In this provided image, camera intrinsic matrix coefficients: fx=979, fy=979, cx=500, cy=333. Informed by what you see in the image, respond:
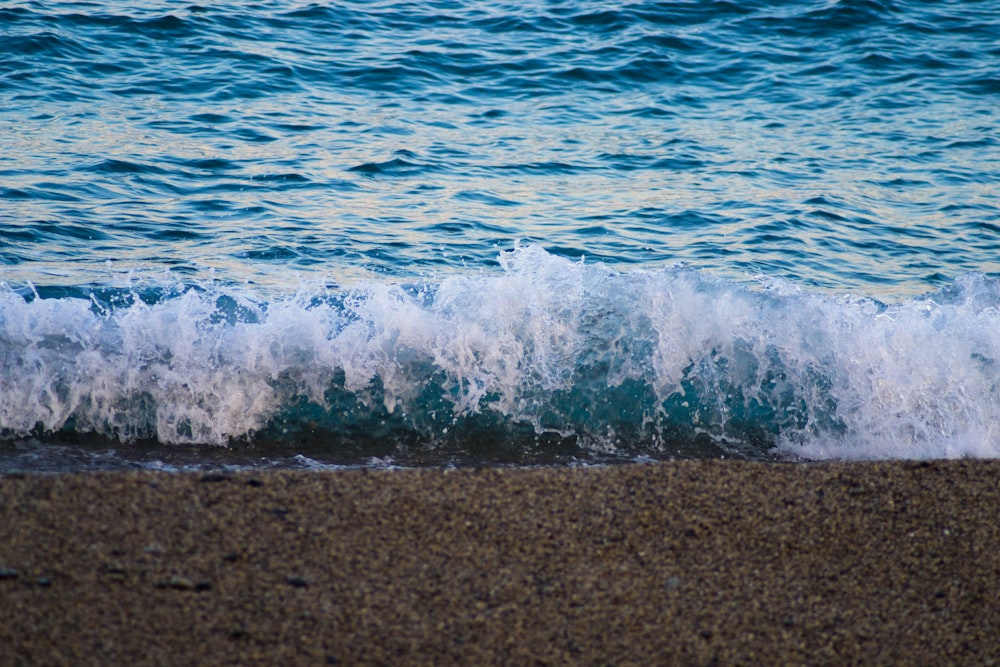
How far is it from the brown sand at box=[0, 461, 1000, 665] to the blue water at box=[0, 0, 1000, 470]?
4.04 feet

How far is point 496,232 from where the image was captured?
7246mm

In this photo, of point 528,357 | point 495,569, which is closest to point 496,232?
point 528,357

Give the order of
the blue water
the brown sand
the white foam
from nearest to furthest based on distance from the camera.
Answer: the brown sand, the white foam, the blue water

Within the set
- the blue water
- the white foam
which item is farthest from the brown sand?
the white foam

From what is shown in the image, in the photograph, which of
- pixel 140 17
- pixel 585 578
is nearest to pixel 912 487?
pixel 585 578

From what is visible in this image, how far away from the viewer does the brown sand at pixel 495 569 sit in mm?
2541

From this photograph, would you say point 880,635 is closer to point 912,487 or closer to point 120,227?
point 912,487

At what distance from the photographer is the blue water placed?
4.80 meters

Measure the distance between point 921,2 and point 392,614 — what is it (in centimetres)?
1359

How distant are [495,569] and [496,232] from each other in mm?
4553

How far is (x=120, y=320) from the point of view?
192 inches

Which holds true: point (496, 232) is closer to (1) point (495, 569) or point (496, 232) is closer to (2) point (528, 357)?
(2) point (528, 357)

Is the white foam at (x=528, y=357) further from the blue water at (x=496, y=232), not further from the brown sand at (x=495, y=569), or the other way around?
the brown sand at (x=495, y=569)

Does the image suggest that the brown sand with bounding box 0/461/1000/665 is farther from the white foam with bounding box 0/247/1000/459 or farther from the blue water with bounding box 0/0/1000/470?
the white foam with bounding box 0/247/1000/459
